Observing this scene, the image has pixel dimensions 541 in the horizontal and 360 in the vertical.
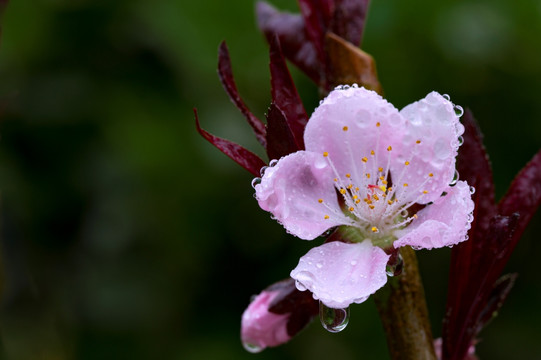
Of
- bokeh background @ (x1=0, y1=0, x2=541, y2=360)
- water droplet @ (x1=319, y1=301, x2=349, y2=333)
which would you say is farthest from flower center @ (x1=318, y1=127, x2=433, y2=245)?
bokeh background @ (x1=0, y1=0, x2=541, y2=360)

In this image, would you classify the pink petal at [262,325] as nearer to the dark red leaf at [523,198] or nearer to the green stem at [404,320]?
the green stem at [404,320]

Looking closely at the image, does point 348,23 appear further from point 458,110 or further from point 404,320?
point 404,320

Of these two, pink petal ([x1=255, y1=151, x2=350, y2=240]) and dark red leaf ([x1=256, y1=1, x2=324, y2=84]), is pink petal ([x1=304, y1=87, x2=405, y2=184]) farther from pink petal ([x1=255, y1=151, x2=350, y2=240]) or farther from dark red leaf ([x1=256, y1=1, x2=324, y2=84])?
dark red leaf ([x1=256, y1=1, x2=324, y2=84])

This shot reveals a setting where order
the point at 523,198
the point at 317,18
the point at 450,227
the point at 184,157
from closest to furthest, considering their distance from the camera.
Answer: the point at 450,227
the point at 523,198
the point at 317,18
the point at 184,157

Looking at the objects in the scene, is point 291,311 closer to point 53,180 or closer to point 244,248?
point 244,248

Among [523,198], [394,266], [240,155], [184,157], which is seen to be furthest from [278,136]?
[184,157]

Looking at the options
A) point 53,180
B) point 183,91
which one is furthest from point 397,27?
point 53,180

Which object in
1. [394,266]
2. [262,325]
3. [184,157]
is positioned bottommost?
[184,157]
